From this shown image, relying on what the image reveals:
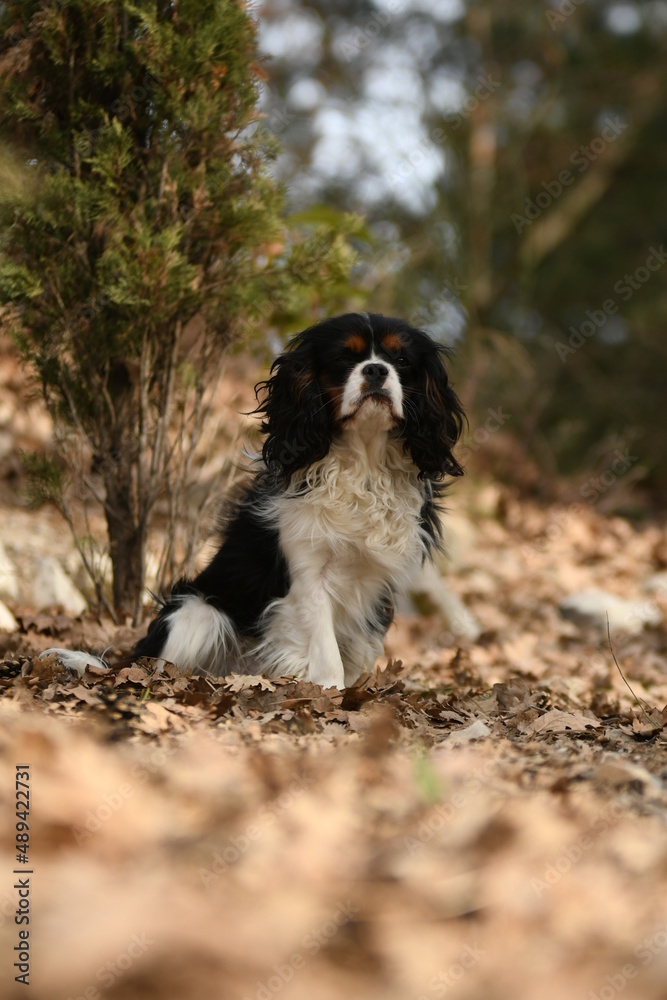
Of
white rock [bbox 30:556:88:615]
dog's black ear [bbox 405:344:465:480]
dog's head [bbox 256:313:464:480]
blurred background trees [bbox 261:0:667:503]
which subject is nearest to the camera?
dog's head [bbox 256:313:464:480]

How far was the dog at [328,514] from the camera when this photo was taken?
11.9 ft

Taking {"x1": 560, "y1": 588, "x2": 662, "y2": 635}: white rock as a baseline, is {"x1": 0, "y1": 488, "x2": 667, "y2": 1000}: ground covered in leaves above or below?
above

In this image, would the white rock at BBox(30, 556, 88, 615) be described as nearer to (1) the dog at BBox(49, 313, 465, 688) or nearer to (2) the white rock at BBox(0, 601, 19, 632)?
(2) the white rock at BBox(0, 601, 19, 632)

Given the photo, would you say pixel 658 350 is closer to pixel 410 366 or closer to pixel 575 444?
pixel 575 444

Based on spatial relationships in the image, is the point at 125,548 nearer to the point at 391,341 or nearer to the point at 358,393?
the point at 358,393

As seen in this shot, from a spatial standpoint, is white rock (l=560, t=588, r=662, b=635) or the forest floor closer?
the forest floor

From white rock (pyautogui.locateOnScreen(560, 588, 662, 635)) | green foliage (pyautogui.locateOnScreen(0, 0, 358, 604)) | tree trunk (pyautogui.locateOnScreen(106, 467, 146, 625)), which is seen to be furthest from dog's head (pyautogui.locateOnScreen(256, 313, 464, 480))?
white rock (pyautogui.locateOnScreen(560, 588, 662, 635))

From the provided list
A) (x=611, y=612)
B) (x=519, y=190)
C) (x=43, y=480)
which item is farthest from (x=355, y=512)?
(x=519, y=190)

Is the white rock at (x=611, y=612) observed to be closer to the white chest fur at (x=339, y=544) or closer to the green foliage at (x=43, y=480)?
the white chest fur at (x=339, y=544)

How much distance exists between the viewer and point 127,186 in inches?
159

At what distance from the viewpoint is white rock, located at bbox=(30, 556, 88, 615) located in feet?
17.0

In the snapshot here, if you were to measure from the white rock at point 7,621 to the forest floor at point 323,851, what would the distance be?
1.39m

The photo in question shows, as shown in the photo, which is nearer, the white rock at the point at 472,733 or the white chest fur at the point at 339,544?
the white rock at the point at 472,733

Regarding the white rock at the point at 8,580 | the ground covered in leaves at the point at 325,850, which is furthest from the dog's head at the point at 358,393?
the white rock at the point at 8,580
